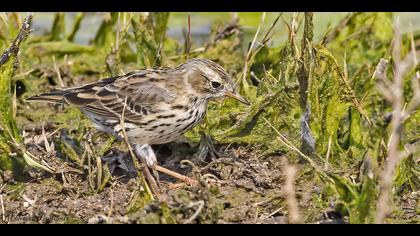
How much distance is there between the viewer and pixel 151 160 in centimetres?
729

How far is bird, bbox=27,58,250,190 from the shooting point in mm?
7262

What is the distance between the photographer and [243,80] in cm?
823

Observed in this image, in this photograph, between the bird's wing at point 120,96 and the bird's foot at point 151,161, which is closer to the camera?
the bird's foot at point 151,161

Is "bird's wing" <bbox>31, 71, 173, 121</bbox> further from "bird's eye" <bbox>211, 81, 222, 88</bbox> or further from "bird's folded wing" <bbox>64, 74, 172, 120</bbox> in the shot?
"bird's eye" <bbox>211, 81, 222, 88</bbox>

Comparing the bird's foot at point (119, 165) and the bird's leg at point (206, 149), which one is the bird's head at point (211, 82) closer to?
the bird's leg at point (206, 149)

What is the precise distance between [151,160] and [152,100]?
21.9 inches

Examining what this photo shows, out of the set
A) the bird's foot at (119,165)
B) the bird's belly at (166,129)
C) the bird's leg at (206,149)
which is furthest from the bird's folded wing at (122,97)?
the bird's leg at (206,149)

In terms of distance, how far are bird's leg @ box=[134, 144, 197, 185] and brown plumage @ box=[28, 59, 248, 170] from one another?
63 millimetres

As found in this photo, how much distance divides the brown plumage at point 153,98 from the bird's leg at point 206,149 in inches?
7.1

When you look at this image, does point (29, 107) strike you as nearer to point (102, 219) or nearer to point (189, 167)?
point (189, 167)

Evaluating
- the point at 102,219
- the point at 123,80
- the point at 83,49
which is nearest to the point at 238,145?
the point at 123,80

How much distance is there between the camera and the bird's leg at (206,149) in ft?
23.9

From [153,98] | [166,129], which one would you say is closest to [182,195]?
[166,129]

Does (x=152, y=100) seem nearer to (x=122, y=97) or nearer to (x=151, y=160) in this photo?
(x=122, y=97)
